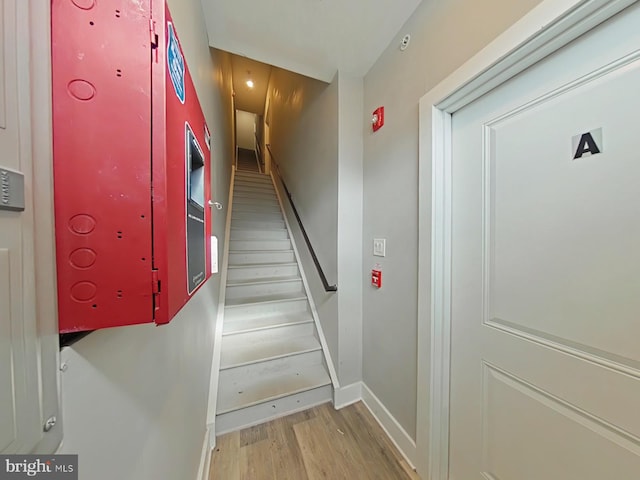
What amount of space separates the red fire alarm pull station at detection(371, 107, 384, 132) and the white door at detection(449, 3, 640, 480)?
55 centimetres

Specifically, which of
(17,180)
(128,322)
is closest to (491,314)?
(128,322)

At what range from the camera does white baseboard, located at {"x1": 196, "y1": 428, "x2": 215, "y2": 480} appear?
3.72ft

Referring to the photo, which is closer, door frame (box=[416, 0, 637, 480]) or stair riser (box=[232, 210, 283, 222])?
door frame (box=[416, 0, 637, 480])

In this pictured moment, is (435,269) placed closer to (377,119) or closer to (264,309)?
(377,119)

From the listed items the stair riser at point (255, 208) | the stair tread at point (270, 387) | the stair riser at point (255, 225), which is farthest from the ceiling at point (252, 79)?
the stair tread at point (270, 387)

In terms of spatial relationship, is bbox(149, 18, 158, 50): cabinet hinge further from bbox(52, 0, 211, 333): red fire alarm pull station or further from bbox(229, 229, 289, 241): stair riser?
bbox(229, 229, 289, 241): stair riser

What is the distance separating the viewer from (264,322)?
2092 mm

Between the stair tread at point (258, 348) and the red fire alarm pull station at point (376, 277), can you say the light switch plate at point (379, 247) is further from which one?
the stair tread at point (258, 348)

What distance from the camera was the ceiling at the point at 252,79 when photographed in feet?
12.5

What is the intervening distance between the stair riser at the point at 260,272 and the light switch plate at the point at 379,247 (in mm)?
1282

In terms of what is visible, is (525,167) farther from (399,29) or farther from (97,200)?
(97,200)

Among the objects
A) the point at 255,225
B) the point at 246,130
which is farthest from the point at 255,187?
the point at 246,130

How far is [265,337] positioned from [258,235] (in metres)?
1.39

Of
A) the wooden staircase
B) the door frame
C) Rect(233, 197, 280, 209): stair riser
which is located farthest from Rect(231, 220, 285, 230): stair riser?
the door frame
